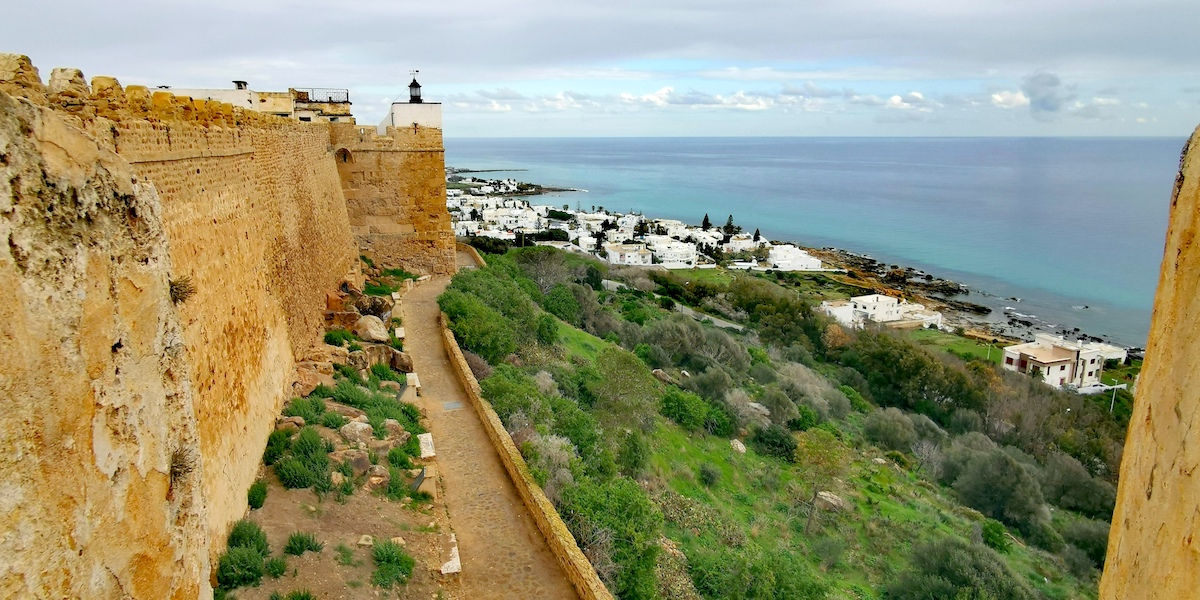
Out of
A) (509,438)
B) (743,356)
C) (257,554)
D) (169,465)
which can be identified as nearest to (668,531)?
(509,438)

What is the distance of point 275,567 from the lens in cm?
571

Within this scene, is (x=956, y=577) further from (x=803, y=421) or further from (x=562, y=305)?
(x=562, y=305)

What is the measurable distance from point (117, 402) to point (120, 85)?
3469 millimetres

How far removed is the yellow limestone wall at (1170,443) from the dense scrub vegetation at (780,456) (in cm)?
609

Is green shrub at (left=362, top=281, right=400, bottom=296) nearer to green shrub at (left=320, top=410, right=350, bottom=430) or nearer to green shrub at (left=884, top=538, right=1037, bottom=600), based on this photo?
green shrub at (left=320, top=410, right=350, bottom=430)

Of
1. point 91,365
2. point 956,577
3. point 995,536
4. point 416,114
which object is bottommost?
point 995,536

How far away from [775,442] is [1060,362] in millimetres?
24751

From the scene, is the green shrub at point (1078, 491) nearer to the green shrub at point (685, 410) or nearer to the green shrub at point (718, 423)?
the green shrub at point (718, 423)

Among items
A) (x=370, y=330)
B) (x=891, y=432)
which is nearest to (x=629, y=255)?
(x=891, y=432)

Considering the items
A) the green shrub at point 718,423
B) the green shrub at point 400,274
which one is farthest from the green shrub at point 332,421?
the green shrub at point 400,274

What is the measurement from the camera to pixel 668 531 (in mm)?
10703

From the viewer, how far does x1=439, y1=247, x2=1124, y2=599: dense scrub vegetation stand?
955 cm

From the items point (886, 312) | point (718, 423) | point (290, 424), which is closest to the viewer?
point (290, 424)

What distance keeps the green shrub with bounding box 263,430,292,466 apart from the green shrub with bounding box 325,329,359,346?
358cm
